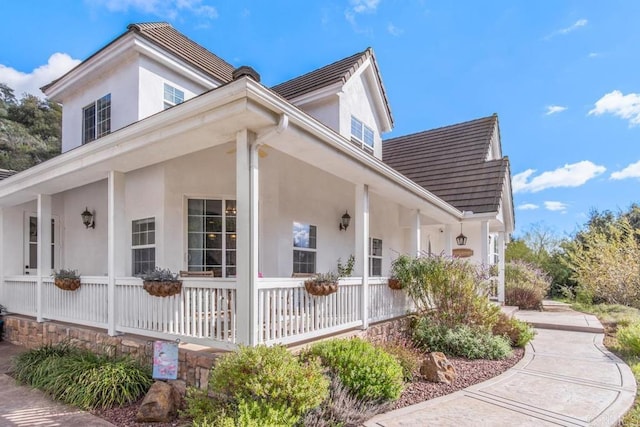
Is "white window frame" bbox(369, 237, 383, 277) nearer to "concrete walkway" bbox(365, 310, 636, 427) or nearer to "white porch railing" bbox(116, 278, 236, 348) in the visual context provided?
"concrete walkway" bbox(365, 310, 636, 427)

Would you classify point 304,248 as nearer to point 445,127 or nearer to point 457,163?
point 457,163

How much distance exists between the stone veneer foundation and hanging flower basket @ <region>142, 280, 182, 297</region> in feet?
2.44

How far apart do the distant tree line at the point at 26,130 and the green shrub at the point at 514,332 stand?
27.5 meters

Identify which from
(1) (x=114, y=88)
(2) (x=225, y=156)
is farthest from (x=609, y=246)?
(1) (x=114, y=88)

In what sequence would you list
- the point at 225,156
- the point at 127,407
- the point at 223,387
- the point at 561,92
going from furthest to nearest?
the point at 561,92 < the point at 225,156 < the point at 127,407 < the point at 223,387

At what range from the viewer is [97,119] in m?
9.20

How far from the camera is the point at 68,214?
9695 mm

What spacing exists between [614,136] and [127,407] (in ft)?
77.9

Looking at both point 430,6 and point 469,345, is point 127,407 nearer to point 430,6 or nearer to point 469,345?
point 469,345

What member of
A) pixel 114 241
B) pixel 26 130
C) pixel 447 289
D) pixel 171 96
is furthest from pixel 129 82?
pixel 26 130

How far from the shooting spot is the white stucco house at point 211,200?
4680 mm

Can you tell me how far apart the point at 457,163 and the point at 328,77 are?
268 inches

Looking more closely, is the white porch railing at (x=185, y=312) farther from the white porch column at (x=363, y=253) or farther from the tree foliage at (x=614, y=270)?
the tree foliage at (x=614, y=270)

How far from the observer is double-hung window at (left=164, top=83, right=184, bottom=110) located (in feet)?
29.0
